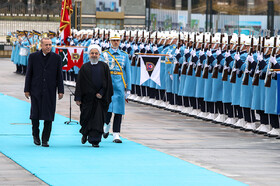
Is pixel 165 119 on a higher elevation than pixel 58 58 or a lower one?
lower

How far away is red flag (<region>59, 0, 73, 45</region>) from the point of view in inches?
1086

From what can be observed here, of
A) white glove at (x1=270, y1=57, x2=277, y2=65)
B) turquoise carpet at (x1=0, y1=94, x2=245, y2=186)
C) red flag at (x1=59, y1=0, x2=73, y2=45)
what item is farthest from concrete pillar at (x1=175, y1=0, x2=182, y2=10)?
turquoise carpet at (x1=0, y1=94, x2=245, y2=186)

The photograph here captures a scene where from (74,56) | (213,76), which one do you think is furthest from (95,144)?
(74,56)

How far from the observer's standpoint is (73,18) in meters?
34.5

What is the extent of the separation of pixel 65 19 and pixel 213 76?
37.1 ft

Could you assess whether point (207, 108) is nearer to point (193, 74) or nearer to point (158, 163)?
point (193, 74)

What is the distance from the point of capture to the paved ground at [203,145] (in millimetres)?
10672

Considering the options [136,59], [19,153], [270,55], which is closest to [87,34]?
[136,59]

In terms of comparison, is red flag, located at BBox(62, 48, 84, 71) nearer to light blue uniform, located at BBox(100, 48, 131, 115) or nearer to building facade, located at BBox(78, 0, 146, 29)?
light blue uniform, located at BBox(100, 48, 131, 115)

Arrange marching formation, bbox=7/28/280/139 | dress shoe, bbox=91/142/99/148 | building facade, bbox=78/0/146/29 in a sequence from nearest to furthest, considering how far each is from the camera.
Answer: dress shoe, bbox=91/142/99/148
marching formation, bbox=7/28/280/139
building facade, bbox=78/0/146/29

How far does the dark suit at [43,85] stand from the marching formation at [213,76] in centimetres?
113

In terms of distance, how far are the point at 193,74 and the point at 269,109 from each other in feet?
13.4

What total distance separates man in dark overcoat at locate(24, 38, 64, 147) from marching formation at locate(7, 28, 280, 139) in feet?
3.70

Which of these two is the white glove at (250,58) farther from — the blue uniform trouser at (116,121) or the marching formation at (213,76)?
the blue uniform trouser at (116,121)
